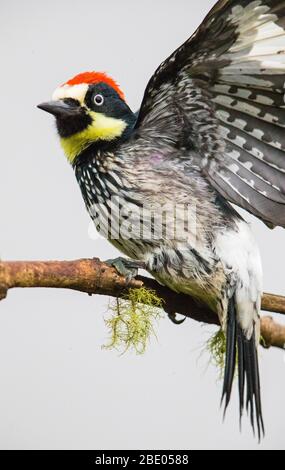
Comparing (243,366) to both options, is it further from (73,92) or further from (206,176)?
(73,92)

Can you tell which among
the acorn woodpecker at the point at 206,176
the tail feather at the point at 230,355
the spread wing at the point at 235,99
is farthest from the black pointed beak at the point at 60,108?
the tail feather at the point at 230,355

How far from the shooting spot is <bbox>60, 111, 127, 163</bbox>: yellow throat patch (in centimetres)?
395

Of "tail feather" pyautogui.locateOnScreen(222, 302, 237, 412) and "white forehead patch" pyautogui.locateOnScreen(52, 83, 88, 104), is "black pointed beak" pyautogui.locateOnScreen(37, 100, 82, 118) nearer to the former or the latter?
"white forehead patch" pyautogui.locateOnScreen(52, 83, 88, 104)

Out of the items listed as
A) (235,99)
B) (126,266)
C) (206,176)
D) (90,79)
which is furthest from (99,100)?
(126,266)

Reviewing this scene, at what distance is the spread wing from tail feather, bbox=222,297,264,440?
1.62 ft

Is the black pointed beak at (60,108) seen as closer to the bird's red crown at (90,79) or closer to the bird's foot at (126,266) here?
the bird's red crown at (90,79)

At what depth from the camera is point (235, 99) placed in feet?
11.6

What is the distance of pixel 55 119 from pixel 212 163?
0.81 metres

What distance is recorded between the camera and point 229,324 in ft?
12.0

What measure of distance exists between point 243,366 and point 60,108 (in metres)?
1.44

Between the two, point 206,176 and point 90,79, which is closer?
point 206,176

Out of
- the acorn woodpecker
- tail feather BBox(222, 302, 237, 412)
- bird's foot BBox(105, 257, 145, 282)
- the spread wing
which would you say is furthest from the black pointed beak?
tail feather BBox(222, 302, 237, 412)

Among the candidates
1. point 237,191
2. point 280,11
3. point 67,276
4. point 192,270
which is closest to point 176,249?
point 192,270

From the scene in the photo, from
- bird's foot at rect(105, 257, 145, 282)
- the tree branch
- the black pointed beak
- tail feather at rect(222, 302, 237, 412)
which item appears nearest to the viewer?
the tree branch
